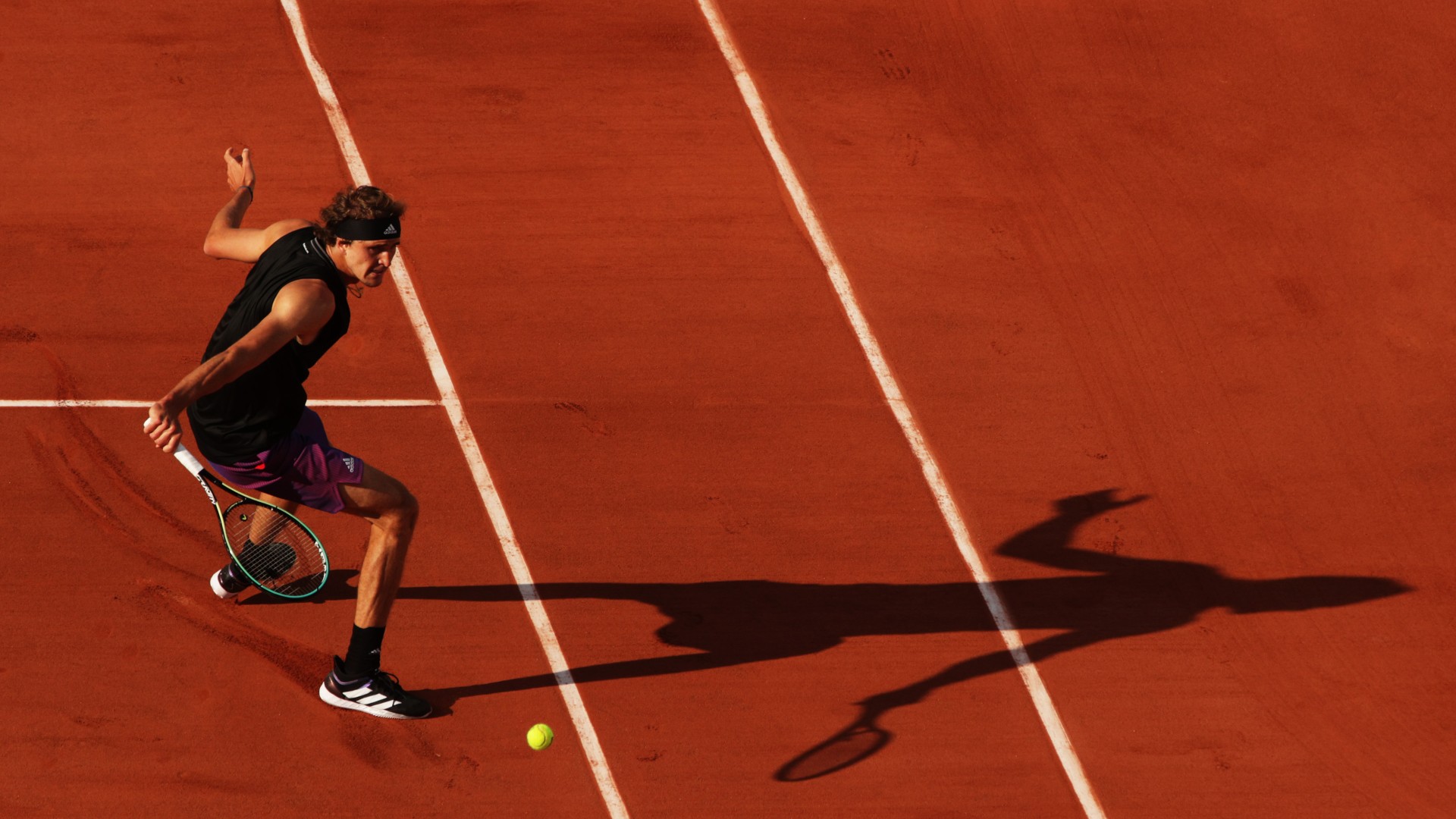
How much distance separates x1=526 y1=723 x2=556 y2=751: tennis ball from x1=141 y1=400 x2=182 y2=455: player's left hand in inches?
94.0

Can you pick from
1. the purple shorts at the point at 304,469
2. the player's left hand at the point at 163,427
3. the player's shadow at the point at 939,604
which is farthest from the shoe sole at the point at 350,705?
the player's left hand at the point at 163,427

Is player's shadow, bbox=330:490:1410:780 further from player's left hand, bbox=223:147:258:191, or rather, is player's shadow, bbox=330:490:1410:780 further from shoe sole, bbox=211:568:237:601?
player's left hand, bbox=223:147:258:191

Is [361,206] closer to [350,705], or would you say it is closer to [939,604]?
[350,705]

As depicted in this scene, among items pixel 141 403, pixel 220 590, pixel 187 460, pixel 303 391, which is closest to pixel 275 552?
pixel 220 590

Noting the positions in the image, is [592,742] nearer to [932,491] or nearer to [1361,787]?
[932,491]

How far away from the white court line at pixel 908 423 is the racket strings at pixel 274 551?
354 cm

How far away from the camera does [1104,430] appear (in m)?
8.44

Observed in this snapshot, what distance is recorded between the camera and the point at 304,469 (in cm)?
622

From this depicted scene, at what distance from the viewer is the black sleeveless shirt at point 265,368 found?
5898 mm

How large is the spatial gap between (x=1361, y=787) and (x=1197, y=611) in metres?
1.21

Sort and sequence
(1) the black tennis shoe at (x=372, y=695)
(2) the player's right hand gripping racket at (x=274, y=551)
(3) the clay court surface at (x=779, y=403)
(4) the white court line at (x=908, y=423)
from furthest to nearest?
(4) the white court line at (x=908, y=423)
(3) the clay court surface at (x=779, y=403)
(1) the black tennis shoe at (x=372, y=695)
(2) the player's right hand gripping racket at (x=274, y=551)

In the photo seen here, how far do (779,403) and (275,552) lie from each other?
10.3 feet

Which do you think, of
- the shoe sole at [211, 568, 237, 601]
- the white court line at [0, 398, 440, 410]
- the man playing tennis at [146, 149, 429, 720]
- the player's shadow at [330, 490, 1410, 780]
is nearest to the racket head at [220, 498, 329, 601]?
the man playing tennis at [146, 149, 429, 720]

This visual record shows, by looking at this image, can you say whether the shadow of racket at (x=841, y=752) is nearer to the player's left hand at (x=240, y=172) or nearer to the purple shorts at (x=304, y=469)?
the purple shorts at (x=304, y=469)
